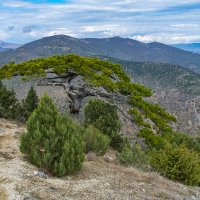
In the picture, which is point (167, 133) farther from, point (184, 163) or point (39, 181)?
point (39, 181)

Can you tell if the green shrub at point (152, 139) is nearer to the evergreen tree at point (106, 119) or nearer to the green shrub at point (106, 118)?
the evergreen tree at point (106, 119)

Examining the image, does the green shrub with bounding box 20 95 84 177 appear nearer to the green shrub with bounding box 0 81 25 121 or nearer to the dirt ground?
the dirt ground

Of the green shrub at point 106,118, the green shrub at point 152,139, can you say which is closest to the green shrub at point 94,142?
the green shrub at point 152,139

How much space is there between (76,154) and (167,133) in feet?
33.1

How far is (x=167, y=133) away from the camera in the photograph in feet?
71.6

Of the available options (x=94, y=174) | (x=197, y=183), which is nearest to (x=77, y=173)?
(x=94, y=174)

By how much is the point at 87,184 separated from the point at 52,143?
1.96 metres

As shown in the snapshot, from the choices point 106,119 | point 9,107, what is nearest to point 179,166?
point 106,119

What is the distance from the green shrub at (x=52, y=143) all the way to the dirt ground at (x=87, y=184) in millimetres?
391

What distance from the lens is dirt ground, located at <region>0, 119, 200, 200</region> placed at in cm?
1066

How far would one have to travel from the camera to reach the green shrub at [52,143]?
41.5 feet

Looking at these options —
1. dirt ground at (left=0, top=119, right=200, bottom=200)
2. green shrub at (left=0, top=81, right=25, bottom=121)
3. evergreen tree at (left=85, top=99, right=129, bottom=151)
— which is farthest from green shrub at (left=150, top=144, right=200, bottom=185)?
Answer: green shrub at (left=0, top=81, right=25, bottom=121)

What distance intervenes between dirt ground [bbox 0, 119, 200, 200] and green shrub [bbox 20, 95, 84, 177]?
1.28 ft

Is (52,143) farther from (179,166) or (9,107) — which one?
(9,107)
